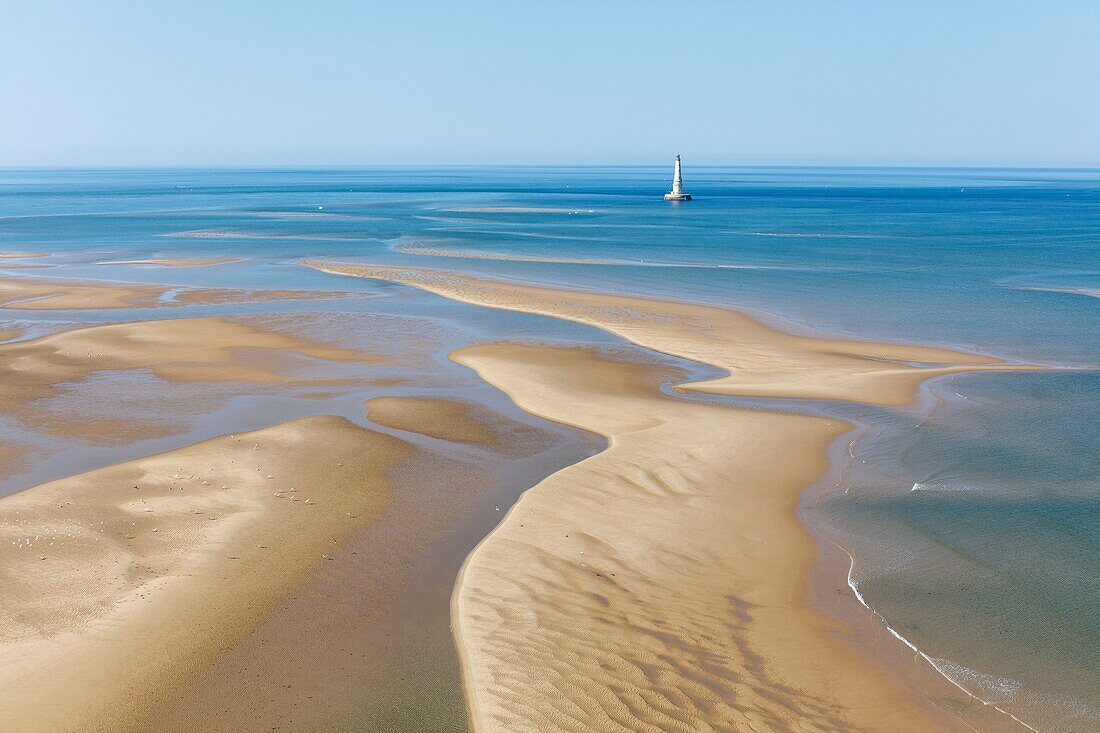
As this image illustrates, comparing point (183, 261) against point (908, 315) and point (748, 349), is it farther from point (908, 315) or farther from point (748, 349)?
point (908, 315)

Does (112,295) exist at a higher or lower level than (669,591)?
higher

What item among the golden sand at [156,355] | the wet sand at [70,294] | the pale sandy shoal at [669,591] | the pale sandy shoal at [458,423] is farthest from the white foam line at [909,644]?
the wet sand at [70,294]

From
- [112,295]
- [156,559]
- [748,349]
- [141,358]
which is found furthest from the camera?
[112,295]

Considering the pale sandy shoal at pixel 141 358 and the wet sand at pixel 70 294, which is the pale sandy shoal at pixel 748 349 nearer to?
the pale sandy shoal at pixel 141 358

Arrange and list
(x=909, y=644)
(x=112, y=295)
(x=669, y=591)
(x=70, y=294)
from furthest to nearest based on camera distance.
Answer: (x=70, y=294)
(x=112, y=295)
(x=669, y=591)
(x=909, y=644)

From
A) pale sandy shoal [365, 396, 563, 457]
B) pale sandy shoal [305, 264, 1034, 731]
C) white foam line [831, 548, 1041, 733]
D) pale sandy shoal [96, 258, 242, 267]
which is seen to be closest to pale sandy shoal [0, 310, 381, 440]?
pale sandy shoal [365, 396, 563, 457]

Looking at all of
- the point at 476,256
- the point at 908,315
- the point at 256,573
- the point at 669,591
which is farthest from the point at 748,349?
the point at 476,256

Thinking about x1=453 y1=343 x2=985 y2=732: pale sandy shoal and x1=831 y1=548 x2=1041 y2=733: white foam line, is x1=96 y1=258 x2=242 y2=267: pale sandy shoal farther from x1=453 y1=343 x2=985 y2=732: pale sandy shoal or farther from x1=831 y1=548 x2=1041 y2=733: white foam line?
x1=831 y1=548 x2=1041 y2=733: white foam line
